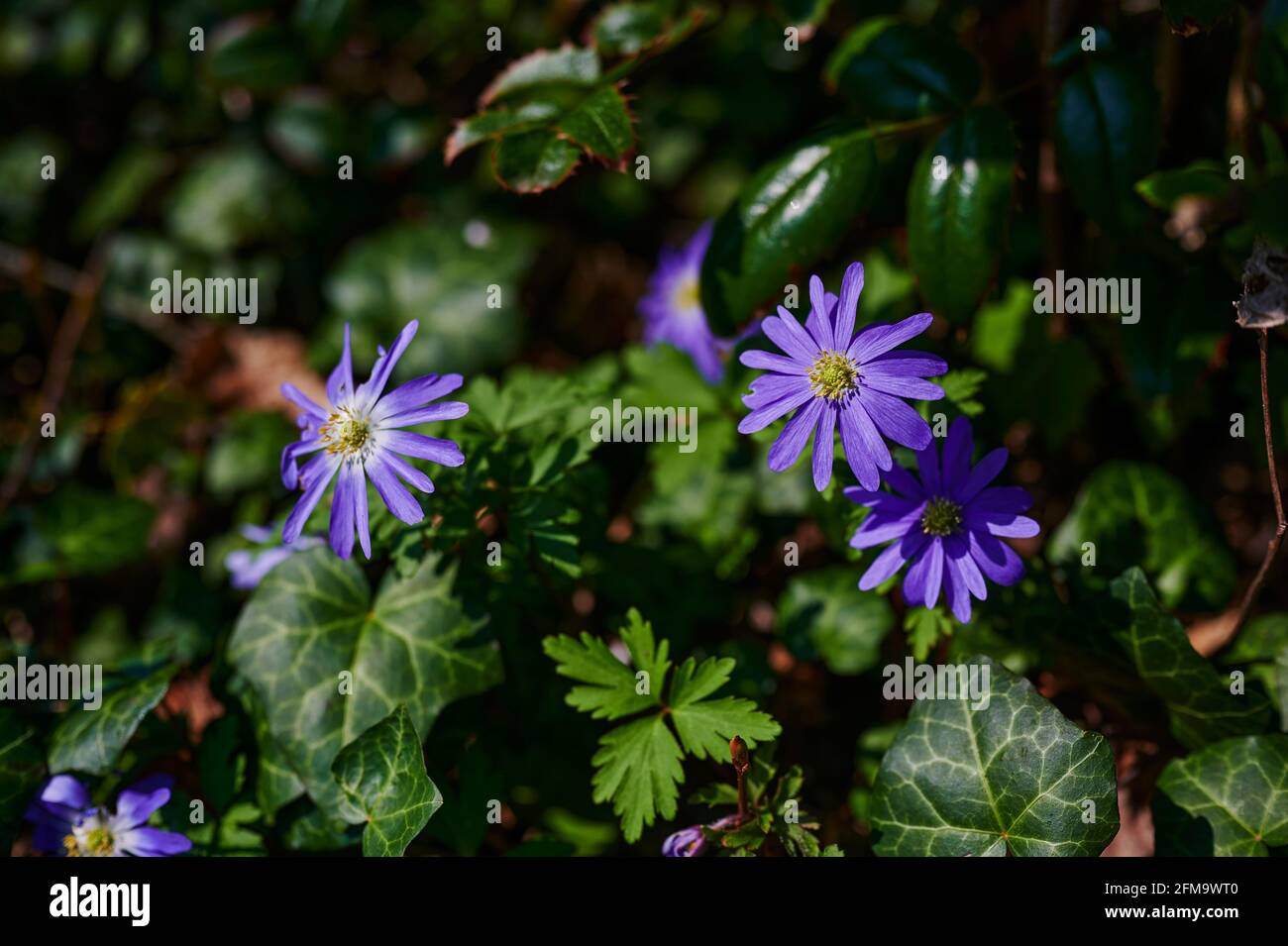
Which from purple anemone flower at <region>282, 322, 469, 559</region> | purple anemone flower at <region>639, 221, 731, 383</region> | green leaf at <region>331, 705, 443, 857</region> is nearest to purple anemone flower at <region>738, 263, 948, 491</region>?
purple anemone flower at <region>282, 322, 469, 559</region>

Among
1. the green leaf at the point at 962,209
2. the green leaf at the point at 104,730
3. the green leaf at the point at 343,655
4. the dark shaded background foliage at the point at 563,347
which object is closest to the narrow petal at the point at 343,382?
the dark shaded background foliage at the point at 563,347

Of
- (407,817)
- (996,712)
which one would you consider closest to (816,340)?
(996,712)

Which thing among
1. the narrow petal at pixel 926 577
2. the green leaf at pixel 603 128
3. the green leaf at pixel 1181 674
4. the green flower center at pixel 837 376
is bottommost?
the green leaf at pixel 1181 674

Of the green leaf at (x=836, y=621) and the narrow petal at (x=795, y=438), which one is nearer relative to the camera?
the narrow petal at (x=795, y=438)

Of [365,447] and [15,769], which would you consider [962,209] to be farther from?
[15,769]

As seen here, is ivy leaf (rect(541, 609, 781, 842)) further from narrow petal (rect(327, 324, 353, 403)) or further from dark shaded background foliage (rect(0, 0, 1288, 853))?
narrow petal (rect(327, 324, 353, 403))

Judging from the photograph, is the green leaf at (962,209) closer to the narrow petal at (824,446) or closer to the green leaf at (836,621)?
the narrow petal at (824,446)
